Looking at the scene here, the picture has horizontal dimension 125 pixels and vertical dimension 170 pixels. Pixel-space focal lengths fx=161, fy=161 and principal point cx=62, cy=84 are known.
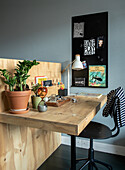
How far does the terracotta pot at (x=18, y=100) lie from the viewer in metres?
1.26

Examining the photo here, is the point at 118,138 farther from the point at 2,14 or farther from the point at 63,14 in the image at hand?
the point at 2,14

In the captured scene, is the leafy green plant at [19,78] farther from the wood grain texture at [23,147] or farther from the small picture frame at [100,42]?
the small picture frame at [100,42]

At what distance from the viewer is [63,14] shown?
7.82ft

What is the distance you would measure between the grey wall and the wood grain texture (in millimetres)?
828

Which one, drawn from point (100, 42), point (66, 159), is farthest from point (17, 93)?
point (100, 42)

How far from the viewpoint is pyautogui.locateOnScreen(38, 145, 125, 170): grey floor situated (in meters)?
1.95

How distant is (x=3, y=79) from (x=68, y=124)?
69 centimetres

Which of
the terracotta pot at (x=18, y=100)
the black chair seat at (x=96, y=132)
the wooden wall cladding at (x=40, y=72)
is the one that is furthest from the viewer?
the black chair seat at (x=96, y=132)

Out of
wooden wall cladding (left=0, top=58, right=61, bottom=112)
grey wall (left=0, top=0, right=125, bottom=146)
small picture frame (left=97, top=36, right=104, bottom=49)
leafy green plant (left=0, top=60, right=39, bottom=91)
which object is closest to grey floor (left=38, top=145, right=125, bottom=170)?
grey wall (left=0, top=0, right=125, bottom=146)

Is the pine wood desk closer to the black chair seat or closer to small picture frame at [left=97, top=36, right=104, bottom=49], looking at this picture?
the black chair seat

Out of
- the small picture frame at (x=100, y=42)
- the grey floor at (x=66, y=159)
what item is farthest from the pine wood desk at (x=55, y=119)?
the small picture frame at (x=100, y=42)

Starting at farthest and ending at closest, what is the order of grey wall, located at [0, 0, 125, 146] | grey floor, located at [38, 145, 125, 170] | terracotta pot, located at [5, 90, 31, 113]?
grey wall, located at [0, 0, 125, 146]
grey floor, located at [38, 145, 125, 170]
terracotta pot, located at [5, 90, 31, 113]

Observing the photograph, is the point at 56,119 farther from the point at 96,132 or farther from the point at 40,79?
the point at 40,79

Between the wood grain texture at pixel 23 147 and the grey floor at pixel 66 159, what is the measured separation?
3.2 inches
